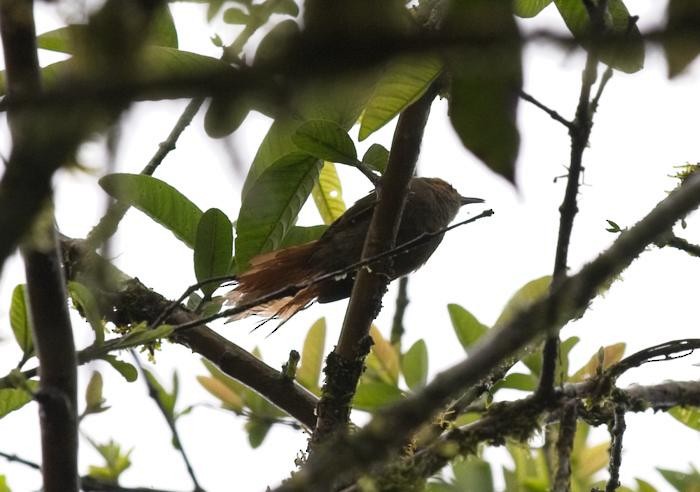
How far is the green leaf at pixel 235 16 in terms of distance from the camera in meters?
0.81

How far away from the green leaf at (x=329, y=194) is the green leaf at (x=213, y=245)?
2.17 ft

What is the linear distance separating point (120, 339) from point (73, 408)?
0.27m

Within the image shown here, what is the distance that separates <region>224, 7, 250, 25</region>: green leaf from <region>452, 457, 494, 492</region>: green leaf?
5.27 ft

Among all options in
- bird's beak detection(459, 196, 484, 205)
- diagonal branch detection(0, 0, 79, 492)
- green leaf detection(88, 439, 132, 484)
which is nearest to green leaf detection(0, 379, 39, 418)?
green leaf detection(88, 439, 132, 484)

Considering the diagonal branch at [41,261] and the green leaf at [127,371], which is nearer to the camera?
the diagonal branch at [41,261]

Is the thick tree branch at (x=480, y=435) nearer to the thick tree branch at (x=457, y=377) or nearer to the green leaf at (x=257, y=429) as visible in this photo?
the thick tree branch at (x=457, y=377)

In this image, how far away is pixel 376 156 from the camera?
101 inches

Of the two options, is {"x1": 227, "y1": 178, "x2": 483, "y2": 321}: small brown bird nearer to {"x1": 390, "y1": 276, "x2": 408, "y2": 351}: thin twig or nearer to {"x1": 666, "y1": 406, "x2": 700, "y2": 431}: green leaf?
{"x1": 390, "y1": 276, "x2": 408, "y2": 351}: thin twig

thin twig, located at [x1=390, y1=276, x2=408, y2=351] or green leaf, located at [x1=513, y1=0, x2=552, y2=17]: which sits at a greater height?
thin twig, located at [x1=390, y1=276, x2=408, y2=351]

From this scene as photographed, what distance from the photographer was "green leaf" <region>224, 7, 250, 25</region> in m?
0.81

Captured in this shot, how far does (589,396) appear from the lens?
1979 mm

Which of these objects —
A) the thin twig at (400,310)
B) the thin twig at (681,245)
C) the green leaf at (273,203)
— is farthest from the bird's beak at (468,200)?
the thin twig at (681,245)

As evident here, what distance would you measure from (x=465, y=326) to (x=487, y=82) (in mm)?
2248

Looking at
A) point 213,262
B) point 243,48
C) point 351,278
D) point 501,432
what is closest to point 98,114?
point 243,48
